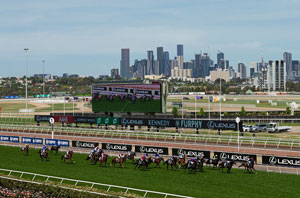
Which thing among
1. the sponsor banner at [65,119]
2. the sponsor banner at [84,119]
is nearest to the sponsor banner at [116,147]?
the sponsor banner at [84,119]

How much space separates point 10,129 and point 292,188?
3731cm

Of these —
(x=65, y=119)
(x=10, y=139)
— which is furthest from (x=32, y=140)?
(x=65, y=119)

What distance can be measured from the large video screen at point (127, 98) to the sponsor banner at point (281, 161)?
19497 mm

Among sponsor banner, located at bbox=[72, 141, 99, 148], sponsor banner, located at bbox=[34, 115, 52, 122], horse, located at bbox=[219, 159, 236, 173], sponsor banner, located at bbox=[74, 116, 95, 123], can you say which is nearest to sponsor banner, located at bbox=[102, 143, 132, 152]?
sponsor banner, located at bbox=[72, 141, 99, 148]

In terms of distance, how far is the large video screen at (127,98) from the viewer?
4484 cm

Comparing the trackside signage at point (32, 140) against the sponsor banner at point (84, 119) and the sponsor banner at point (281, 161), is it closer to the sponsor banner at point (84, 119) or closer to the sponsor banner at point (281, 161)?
the sponsor banner at point (84, 119)

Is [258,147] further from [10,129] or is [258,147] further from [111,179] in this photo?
[10,129]

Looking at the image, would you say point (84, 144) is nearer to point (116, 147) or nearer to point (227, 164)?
point (116, 147)

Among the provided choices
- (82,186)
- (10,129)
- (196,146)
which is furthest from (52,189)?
(10,129)

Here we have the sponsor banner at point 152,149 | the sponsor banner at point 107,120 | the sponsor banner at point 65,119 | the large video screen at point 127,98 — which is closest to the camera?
the sponsor banner at point 152,149

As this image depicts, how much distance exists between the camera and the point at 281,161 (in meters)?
25.5

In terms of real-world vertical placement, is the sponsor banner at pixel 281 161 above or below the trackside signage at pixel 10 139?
above

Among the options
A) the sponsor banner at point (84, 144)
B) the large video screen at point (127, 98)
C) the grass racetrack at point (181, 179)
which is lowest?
the grass racetrack at point (181, 179)

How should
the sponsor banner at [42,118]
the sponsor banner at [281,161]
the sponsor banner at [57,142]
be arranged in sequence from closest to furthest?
the sponsor banner at [281,161]
the sponsor banner at [57,142]
the sponsor banner at [42,118]
